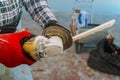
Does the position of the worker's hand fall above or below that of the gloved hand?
below

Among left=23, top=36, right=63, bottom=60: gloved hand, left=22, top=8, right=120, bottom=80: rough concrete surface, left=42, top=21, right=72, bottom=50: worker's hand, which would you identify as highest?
left=23, top=36, right=63, bottom=60: gloved hand

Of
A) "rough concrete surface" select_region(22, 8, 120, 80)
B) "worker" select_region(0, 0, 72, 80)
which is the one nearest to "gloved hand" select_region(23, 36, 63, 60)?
"worker" select_region(0, 0, 72, 80)

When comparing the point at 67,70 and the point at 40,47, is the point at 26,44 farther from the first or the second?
the point at 67,70

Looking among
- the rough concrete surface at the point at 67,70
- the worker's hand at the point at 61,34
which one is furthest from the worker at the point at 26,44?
the rough concrete surface at the point at 67,70

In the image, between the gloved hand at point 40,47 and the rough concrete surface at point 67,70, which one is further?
the rough concrete surface at point 67,70

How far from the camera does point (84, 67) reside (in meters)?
2.10

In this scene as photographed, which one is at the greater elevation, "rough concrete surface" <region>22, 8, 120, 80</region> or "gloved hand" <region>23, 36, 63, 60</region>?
"gloved hand" <region>23, 36, 63, 60</region>

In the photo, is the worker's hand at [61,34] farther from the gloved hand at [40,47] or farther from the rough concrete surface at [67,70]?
the rough concrete surface at [67,70]

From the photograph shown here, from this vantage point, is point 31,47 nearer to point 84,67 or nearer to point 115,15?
point 84,67

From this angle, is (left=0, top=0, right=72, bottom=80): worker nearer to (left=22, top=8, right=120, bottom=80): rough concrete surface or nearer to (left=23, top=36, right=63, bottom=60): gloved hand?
(left=23, top=36, right=63, bottom=60): gloved hand

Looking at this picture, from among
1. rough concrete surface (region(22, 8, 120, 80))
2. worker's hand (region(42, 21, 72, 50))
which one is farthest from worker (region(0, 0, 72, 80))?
rough concrete surface (region(22, 8, 120, 80))

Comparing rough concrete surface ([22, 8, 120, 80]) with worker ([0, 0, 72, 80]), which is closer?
worker ([0, 0, 72, 80])

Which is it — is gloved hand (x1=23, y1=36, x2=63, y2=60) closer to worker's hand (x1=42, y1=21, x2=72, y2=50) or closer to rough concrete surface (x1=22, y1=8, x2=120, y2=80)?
worker's hand (x1=42, y1=21, x2=72, y2=50)

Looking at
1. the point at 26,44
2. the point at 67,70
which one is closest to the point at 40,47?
the point at 26,44
